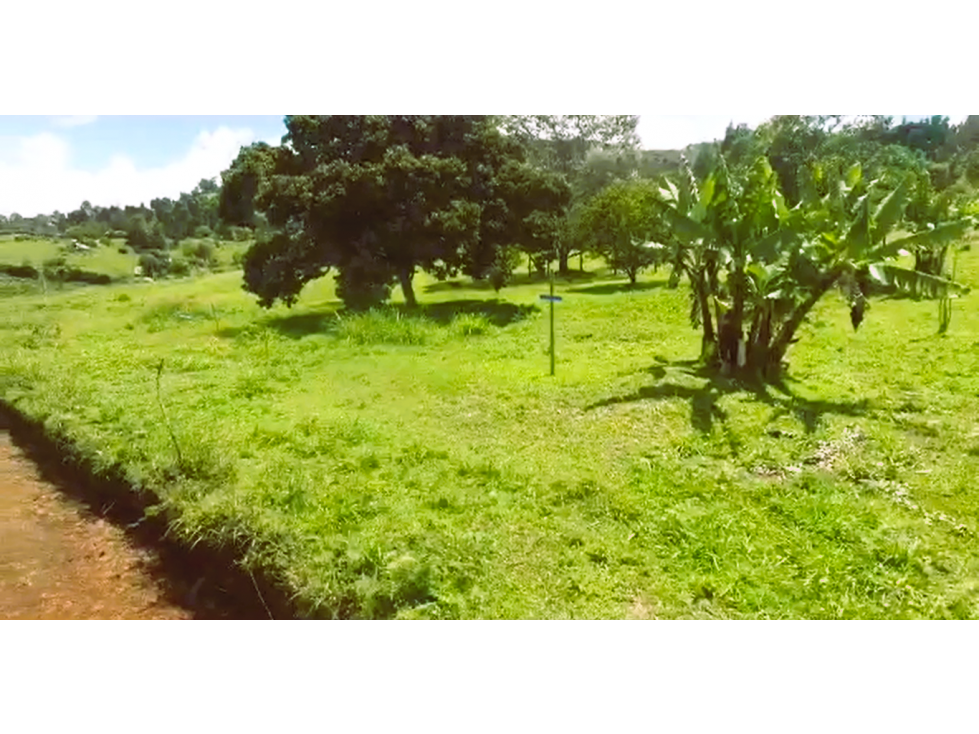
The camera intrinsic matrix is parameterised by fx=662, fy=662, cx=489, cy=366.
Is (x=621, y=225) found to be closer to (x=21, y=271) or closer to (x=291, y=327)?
(x=291, y=327)

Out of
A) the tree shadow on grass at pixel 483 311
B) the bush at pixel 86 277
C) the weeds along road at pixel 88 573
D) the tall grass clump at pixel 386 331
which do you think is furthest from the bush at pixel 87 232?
the weeds along road at pixel 88 573

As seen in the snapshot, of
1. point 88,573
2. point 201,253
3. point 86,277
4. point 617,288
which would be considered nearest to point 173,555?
point 88,573

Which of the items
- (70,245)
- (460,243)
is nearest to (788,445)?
(460,243)

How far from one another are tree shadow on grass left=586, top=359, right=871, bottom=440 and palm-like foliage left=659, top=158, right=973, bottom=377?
1.10 feet

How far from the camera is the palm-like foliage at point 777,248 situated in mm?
6320

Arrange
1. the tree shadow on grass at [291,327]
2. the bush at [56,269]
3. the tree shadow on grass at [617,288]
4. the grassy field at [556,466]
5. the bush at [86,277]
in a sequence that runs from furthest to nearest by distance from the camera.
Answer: the bush at [86,277], the bush at [56,269], the tree shadow on grass at [617,288], the tree shadow on grass at [291,327], the grassy field at [556,466]

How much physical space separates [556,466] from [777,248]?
3.42 meters

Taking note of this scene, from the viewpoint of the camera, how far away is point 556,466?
16.5 ft

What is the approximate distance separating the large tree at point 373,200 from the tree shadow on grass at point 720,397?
5.97 metres

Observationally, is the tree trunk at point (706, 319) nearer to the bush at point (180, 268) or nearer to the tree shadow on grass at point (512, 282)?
the tree shadow on grass at point (512, 282)
